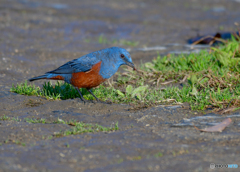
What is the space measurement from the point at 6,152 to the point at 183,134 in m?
1.92

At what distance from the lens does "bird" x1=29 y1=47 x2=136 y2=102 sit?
522cm

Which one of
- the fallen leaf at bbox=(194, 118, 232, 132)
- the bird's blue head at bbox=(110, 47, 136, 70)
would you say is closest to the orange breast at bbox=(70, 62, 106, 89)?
the bird's blue head at bbox=(110, 47, 136, 70)

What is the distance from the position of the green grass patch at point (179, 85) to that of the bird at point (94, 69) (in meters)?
0.35

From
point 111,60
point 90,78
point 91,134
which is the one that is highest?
point 111,60

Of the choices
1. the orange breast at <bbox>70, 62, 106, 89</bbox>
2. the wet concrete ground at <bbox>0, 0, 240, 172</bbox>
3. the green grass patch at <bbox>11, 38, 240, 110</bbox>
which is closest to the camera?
the wet concrete ground at <bbox>0, 0, 240, 172</bbox>

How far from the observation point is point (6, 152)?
3367 mm

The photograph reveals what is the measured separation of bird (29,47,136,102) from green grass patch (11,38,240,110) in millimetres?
348

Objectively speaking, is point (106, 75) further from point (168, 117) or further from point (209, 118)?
point (209, 118)

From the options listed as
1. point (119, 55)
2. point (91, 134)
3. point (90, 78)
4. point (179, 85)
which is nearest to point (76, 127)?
point (91, 134)

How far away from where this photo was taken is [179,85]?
6.04 metres

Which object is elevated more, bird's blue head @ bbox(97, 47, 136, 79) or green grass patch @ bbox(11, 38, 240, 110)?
bird's blue head @ bbox(97, 47, 136, 79)

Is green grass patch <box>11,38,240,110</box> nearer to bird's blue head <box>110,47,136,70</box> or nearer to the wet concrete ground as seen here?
the wet concrete ground

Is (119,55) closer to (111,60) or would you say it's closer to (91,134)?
(111,60)

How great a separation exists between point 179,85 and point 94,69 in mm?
1679
